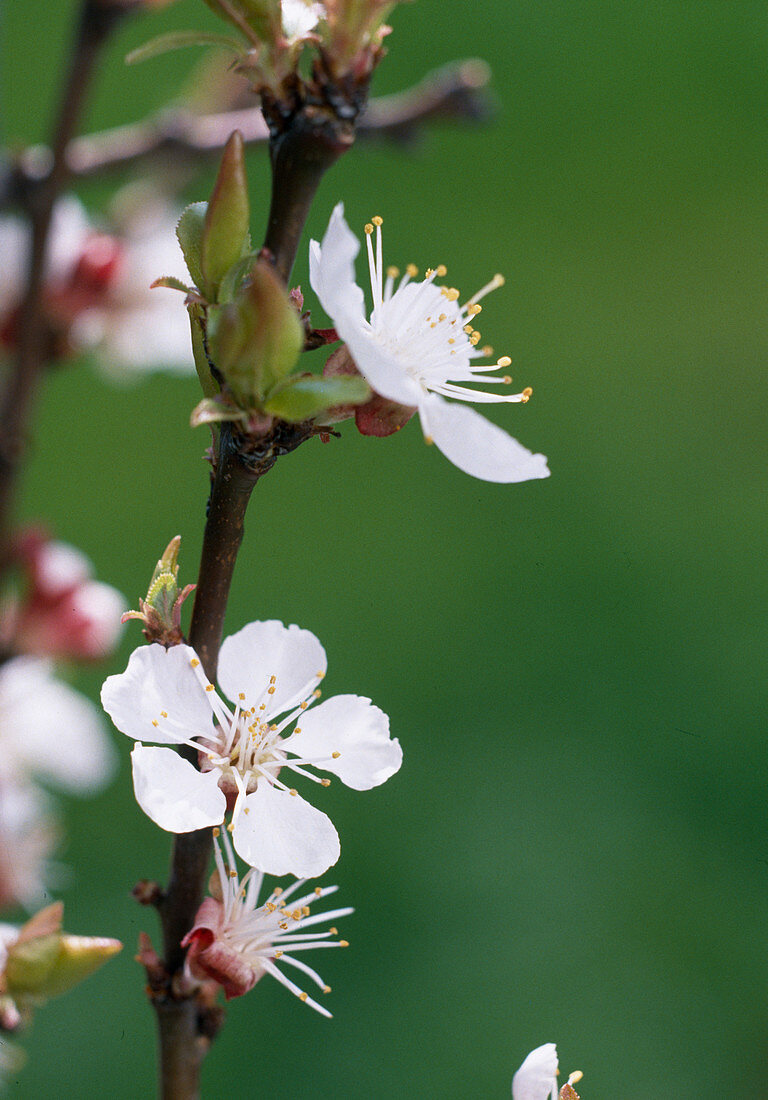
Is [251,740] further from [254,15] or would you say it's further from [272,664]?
[254,15]

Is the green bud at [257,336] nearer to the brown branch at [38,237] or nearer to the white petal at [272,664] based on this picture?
the white petal at [272,664]

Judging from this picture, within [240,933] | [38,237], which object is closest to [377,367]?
[240,933]

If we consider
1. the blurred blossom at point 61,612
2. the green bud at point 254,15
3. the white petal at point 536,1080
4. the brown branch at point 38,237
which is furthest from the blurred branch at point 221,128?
the white petal at point 536,1080

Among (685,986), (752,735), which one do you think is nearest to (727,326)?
(752,735)

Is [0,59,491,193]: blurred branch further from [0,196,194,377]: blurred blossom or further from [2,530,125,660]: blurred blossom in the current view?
[2,530,125,660]: blurred blossom

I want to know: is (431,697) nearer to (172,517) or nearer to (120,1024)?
(172,517)

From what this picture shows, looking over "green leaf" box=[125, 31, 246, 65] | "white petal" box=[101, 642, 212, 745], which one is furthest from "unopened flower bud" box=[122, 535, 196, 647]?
"green leaf" box=[125, 31, 246, 65]
